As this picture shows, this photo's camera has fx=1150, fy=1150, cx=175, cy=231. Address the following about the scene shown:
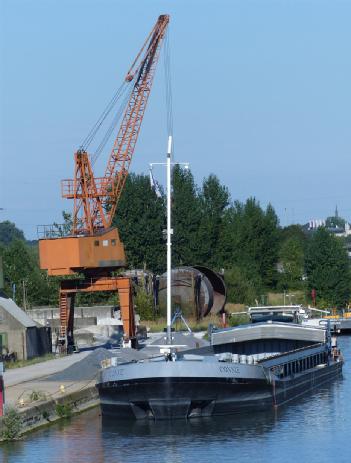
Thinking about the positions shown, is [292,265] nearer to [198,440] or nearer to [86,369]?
[86,369]

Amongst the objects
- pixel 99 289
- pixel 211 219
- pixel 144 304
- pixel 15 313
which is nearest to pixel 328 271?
pixel 211 219

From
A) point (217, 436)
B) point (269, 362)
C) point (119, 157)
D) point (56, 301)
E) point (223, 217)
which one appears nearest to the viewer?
point (217, 436)

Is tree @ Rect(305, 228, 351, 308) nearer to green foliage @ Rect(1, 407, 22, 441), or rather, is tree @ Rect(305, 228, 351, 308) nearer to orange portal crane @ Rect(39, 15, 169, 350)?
orange portal crane @ Rect(39, 15, 169, 350)

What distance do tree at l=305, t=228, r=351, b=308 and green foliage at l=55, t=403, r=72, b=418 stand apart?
82.7m

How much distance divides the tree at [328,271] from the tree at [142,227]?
1634cm

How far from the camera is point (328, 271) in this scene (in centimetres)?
12050

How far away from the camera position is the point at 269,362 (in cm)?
4041

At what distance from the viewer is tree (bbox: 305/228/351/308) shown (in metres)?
120

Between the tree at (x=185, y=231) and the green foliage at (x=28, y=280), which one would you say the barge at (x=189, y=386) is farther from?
the tree at (x=185, y=231)

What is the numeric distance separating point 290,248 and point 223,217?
14.8 m

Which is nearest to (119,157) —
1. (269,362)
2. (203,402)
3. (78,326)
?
(78,326)

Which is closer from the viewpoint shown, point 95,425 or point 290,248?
point 95,425

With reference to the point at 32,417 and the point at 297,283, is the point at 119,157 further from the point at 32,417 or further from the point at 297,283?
the point at 297,283

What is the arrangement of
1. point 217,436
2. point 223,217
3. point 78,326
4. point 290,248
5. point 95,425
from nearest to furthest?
point 217,436 < point 95,425 < point 78,326 < point 223,217 < point 290,248
